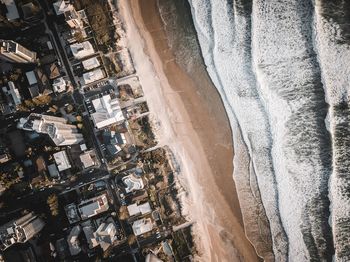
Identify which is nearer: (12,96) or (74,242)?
(74,242)

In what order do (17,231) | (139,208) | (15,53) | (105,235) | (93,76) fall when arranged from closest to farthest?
(17,231) < (15,53) < (105,235) < (139,208) < (93,76)

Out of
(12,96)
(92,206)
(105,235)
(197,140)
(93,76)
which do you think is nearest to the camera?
(105,235)

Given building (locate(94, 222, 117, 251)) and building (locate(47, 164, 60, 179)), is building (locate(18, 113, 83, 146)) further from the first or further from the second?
building (locate(94, 222, 117, 251))

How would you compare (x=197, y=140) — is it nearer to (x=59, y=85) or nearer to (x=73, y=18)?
(x=59, y=85)

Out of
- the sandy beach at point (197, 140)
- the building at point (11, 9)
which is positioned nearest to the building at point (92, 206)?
the sandy beach at point (197, 140)

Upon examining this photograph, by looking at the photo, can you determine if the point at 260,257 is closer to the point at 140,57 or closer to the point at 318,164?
the point at 318,164

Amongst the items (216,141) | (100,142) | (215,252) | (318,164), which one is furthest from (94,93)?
(318,164)

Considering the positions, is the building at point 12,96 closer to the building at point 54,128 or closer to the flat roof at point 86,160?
the building at point 54,128

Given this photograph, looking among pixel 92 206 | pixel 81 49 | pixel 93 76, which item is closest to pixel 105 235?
pixel 92 206
